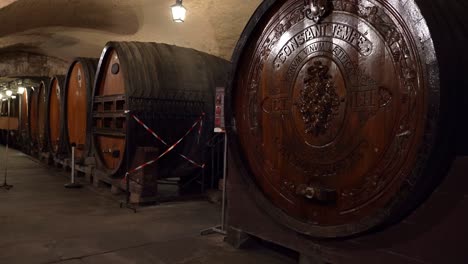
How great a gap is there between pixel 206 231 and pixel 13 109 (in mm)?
12407

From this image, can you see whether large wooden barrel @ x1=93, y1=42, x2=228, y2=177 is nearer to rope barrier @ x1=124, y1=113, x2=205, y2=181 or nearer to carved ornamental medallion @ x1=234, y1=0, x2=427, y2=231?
rope barrier @ x1=124, y1=113, x2=205, y2=181

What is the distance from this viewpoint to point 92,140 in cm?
551

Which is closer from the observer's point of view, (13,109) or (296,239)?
(296,239)

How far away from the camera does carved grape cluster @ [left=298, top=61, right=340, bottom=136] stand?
2.07 m

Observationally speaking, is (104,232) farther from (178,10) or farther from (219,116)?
(178,10)

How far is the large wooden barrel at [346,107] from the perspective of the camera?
5.40 ft

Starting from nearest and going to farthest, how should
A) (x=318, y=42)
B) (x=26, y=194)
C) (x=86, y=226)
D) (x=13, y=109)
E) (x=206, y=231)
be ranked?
(x=318, y=42) → (x=206, y=231) → (x=86, y=226) → (x=26, y=194) → (x=13, y=109)

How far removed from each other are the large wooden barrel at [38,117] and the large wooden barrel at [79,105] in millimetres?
1910

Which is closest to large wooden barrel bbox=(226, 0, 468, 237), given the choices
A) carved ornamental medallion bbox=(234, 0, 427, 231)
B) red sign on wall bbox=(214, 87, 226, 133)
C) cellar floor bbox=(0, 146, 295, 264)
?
carved ornamental medallion bbox=(234, 0, 427, 231)

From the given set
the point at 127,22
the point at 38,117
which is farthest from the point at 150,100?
the point at 38,117

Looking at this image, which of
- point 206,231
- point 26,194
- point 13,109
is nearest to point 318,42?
point 206,231

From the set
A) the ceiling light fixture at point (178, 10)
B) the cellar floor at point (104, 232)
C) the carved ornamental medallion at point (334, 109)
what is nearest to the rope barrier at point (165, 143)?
the cellar floor at point (104, 232)

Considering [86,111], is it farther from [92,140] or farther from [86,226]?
[86,226]

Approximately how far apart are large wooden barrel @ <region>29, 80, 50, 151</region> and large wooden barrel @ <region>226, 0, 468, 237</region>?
7401mm
